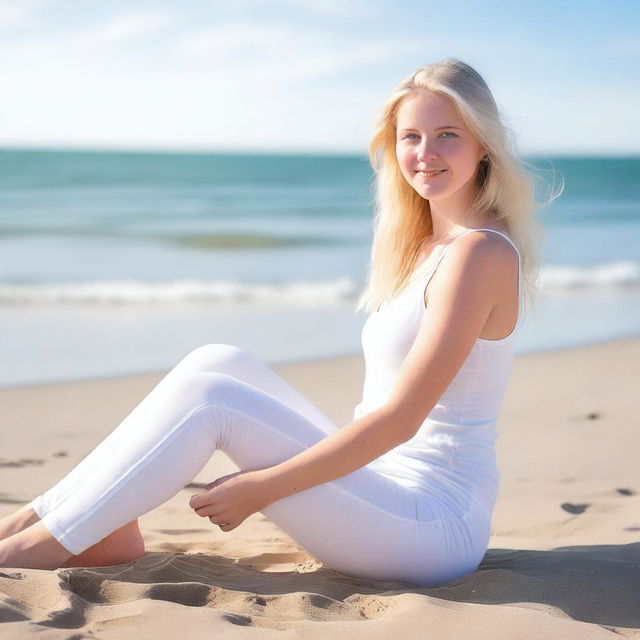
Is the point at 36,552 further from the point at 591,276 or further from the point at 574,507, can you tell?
the point at 591,276

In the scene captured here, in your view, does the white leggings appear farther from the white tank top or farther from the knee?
the knee

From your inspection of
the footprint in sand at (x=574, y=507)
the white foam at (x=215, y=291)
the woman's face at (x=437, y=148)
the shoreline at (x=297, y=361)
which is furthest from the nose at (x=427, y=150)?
the white foam at (x=215, y=291)

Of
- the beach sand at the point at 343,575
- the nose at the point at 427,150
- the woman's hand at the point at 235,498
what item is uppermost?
the nose at the point at 427,150

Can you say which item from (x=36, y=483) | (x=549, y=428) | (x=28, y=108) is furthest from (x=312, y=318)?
(x=28, y=108)

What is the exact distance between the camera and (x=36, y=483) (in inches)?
162

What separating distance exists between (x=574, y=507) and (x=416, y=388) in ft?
5.01

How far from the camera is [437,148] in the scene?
292 cm

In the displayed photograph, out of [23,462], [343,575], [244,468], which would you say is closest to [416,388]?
[244,468]

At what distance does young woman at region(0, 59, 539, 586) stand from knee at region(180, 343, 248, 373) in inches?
3.2

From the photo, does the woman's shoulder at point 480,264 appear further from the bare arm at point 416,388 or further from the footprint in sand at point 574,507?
the footprint in sand at point 574,507

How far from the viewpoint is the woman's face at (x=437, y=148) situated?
2.90 m

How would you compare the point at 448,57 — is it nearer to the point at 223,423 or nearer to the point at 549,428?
the point at 223,423

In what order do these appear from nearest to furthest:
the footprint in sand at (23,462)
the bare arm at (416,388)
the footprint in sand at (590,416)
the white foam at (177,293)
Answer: the bare arm at (416,388) < the footprint in sand at (23,462) < the footprint in sand at (590,416) < the white foam at (177,293)

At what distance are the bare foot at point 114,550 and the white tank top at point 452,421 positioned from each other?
0.74 m
